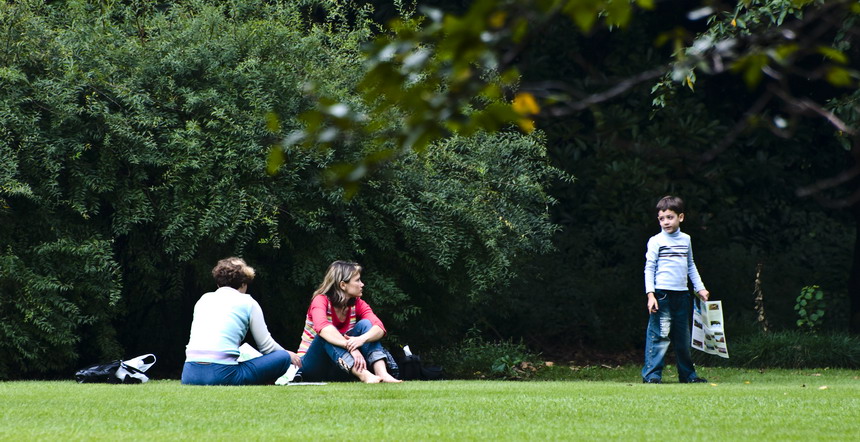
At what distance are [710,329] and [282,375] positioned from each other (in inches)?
170

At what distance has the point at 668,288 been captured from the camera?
10578 mm

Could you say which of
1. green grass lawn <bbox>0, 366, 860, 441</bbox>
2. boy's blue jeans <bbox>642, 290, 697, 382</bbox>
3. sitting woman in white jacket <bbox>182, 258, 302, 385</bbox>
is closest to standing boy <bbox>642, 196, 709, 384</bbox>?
boy's blue jeans <bbox>642, 290, 697, 382</bbox>

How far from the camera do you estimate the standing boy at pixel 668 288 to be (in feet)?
34.7

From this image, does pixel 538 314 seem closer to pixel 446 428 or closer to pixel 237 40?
pixel 237 40

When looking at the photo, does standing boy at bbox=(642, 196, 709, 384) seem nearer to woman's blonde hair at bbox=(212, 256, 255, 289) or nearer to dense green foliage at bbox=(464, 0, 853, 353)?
woman's blonde hair at bbox=(212, 256, 255, 289)

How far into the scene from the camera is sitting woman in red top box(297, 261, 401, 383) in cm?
1000

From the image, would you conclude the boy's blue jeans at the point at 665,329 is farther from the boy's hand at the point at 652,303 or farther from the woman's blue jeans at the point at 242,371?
the woman's blue jeans at the point at 242,371

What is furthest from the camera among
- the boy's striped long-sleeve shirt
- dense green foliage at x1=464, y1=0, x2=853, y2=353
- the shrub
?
dense green foliage at x1=464, y1=0, x2=853, y2=353

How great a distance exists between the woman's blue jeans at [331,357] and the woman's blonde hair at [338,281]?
28 cm

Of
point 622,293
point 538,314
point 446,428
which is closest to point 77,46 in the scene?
point 446,428

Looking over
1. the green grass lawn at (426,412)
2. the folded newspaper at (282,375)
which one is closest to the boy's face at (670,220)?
the green grass lawn at (426,412)

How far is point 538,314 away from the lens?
16.9 metres

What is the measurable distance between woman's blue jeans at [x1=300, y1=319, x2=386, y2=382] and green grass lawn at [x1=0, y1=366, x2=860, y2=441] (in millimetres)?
750

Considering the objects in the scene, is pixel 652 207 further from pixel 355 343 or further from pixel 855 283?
pixel 355 343
